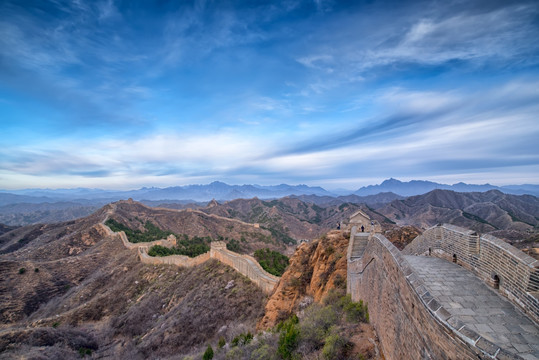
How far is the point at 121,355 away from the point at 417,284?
83.6 feet

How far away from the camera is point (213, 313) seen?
74.7 feet

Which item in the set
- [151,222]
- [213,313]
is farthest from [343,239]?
[151,222]

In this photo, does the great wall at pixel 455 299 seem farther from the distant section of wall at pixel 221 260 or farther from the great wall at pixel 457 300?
the distant section of wall at pixel 221 260

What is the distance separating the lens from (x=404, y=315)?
5.50 metres

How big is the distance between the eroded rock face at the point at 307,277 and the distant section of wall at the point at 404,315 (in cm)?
643

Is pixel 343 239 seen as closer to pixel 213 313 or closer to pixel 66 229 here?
pixel 213 313

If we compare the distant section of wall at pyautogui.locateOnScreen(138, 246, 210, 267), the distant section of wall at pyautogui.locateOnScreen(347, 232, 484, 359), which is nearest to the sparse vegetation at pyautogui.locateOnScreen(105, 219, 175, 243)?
the distant section of wall at pyautogui.locateOnScreen(138, 246, 210, 267)

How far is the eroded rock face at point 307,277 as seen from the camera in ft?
54.3

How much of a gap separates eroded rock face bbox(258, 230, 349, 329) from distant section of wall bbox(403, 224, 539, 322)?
749cm

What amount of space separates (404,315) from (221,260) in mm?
28136

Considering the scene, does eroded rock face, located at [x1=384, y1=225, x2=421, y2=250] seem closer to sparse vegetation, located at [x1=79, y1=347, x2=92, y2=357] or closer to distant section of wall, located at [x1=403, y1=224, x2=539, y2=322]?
distant section of wall, located at [x1=403, y1=224, x2=539, y2=322]

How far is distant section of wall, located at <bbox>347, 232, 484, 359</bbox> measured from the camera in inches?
142

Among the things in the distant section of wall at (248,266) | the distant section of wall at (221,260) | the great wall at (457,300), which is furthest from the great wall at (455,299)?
the distant section of wall at (221,260)

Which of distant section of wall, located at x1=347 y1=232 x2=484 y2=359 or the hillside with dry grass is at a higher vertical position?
distant section of wall, located at x1=347 y1=232 x2=484 y2=359
